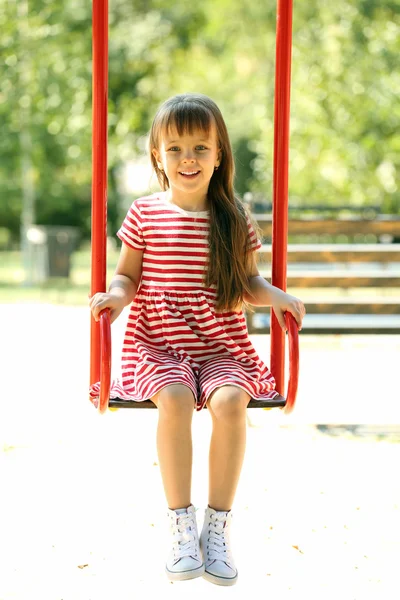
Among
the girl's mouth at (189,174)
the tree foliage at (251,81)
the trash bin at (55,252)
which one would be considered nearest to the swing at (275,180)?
the girl's mouth at (189,174)

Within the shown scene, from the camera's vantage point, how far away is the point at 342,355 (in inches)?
298

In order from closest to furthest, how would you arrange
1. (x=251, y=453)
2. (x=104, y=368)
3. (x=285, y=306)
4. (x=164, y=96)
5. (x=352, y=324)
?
1. (x=104, y=368)
2. (x=285, y=306)
3. (x=251, y=453)
4. (x=352, y=324)
5. (x=164, y=96)

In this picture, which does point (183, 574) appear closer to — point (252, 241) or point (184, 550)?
point (184, 550)

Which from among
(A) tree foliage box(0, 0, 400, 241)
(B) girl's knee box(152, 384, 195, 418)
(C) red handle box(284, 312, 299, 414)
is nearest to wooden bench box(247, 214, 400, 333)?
(C) red handle box(284, 312, 299, 414)

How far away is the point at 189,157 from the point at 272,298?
1.48ft

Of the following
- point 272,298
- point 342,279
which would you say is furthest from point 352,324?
point 272,298

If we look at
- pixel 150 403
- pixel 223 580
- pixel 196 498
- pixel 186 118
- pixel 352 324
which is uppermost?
pixel 186 118

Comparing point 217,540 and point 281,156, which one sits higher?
point 281,156

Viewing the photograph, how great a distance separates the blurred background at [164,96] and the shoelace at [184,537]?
24.5 feet

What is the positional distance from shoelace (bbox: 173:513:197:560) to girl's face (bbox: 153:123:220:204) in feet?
2.95

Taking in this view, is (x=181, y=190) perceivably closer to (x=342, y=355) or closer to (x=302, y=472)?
(x=302, y=472)

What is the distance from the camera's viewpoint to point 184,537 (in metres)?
2.39

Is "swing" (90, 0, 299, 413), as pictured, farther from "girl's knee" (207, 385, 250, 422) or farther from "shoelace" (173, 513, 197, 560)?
"shoelace" (173, 513, 197, 560)

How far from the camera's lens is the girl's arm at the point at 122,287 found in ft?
8.11
